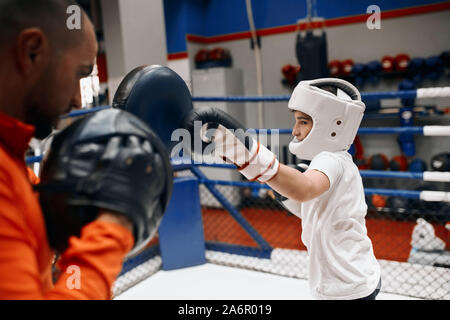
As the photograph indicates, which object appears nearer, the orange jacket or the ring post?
the orange jacket

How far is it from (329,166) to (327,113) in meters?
0.17

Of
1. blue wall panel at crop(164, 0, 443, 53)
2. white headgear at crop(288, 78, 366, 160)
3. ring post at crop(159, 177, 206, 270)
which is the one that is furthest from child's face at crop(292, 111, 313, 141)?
blue wall panel at crop(164, 0, 443, 53)

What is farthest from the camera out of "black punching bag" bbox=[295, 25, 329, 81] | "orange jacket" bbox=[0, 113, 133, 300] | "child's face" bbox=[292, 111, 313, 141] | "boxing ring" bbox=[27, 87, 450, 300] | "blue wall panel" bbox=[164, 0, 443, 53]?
"blue wall panel" bbox=[164, 0, 443, 53]

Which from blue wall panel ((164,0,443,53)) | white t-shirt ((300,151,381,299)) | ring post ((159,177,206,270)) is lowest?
ring post ((159,177,206,270))

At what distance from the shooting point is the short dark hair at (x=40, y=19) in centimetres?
55

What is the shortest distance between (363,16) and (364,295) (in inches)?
161

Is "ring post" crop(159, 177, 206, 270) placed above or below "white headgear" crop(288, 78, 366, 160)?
below

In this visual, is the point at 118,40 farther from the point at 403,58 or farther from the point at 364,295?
the point at 403,58

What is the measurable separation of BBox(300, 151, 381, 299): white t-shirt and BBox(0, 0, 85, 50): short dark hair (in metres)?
0.84

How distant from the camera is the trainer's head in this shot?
56cm

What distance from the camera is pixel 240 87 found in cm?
528

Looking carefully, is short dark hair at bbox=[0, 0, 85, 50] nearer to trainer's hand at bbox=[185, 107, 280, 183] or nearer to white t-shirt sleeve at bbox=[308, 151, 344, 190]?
trainer's hand at bbox=[185, 107, 280, 183]

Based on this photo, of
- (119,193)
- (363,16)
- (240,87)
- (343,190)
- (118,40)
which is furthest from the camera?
(240,87)
